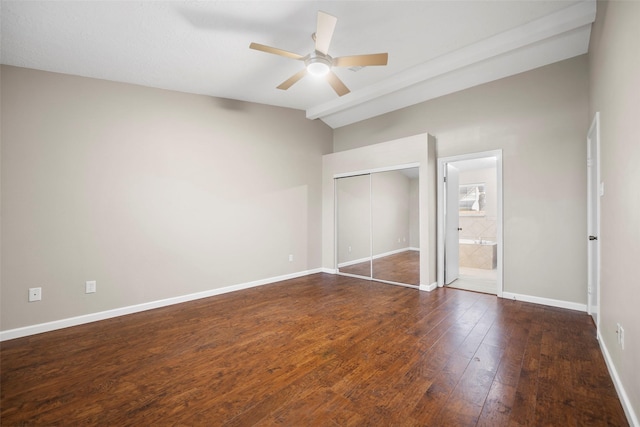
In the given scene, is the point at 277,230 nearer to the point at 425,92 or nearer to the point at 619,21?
the point at 425,92

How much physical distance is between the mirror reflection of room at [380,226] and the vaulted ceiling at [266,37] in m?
1.75

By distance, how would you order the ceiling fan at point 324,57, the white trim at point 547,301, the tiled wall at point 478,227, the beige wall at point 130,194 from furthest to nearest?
1. the tiled wall at point 478,227
2. the white trim at point 547,301
3. the beige wall at point 130,194
4. the ceiling fan at point 324,57

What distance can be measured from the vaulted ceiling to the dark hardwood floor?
2888 millimetres

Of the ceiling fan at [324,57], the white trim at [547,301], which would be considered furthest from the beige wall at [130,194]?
the white trim at [547,301]

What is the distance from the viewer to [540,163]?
11.5ft

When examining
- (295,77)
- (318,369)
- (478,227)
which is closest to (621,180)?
(318,369)

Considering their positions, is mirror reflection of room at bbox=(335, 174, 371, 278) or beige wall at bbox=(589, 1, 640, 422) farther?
mirror reflection of room at bbox=(335, 174, 371, 278)

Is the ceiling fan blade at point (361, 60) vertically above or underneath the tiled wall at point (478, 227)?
above

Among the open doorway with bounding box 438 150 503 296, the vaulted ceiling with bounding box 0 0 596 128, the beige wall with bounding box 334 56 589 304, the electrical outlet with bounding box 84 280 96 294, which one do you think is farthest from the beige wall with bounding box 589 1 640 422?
the electrical outlet with bounding box 84 280 96 294

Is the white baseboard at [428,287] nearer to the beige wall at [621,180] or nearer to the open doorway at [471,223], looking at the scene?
the open doorway at [471,223]

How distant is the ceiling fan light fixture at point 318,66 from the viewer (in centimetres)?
264

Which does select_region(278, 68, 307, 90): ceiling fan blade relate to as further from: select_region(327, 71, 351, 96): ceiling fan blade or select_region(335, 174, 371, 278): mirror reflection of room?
select_region(335, 174, 371, 278): mirror reflection of room

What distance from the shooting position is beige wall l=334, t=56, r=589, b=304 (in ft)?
10.7

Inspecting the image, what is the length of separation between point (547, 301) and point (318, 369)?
10.5ft
